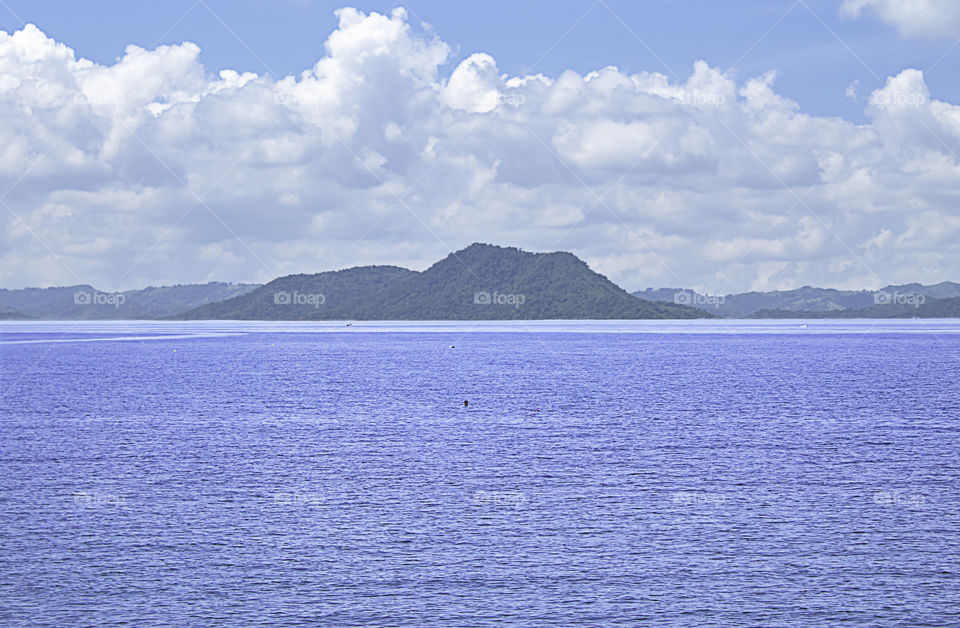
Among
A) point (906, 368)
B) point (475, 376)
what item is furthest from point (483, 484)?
point (906, 368)

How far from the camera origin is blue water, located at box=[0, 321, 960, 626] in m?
34.7

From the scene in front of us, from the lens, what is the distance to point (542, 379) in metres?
148

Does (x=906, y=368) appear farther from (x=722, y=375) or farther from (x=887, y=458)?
(x=887, y=458)

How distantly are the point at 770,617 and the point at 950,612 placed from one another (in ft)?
21.1

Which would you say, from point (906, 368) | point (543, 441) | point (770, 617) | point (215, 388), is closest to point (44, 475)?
point (543, 441)

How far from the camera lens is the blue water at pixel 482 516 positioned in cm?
3469

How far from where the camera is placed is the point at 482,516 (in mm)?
47938

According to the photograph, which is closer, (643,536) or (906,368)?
(643,536)

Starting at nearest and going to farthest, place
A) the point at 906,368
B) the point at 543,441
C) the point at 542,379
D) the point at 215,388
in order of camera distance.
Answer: the point at 543,441 < the point at 215,388 < the point at 542,379 < the point at 906,368

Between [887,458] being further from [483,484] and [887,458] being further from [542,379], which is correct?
[542,379]

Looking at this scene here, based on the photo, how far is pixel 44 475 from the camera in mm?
59094

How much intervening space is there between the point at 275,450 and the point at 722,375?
102m

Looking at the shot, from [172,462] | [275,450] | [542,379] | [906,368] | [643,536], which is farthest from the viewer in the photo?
[906,368]

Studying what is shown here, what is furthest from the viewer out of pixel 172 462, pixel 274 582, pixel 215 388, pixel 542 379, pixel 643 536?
pixel 542 379
